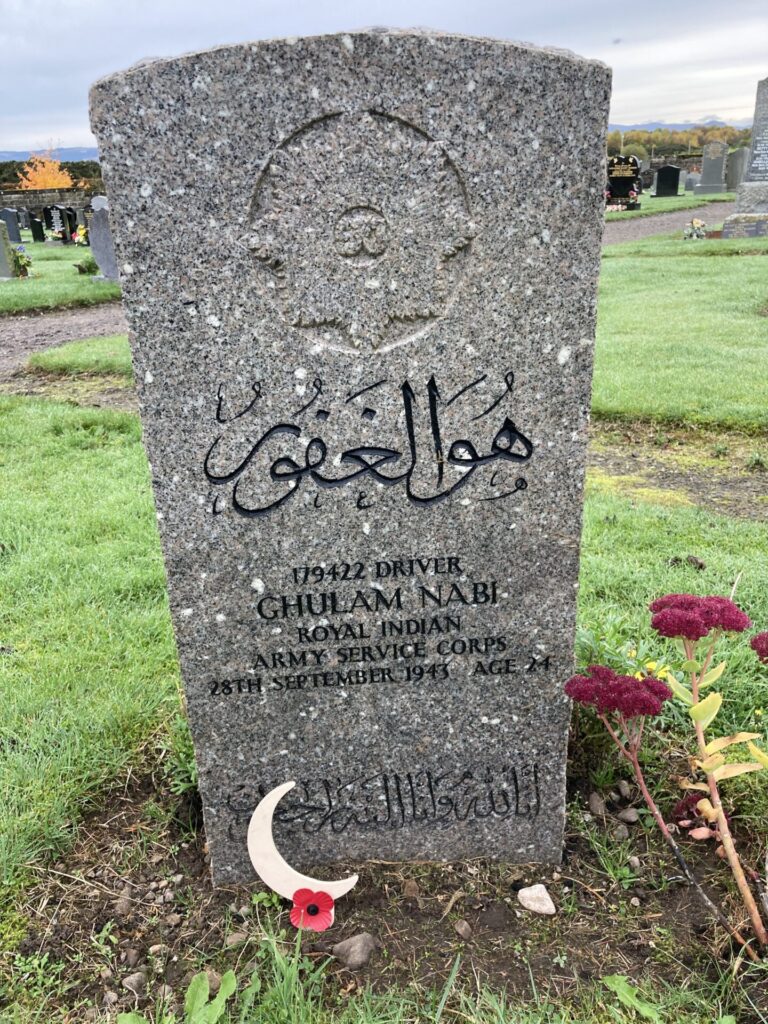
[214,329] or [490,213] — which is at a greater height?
[490,213]

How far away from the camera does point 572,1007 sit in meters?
1.90

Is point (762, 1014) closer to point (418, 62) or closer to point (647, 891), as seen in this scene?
point (647, 891)

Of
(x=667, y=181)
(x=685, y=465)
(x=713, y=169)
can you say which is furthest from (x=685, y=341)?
(x=667, y=181)

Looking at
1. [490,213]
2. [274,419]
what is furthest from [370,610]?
[490,213]

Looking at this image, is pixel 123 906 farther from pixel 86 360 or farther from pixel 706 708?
pixel 86 360

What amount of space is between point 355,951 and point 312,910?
0.15 meters

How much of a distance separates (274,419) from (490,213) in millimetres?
695

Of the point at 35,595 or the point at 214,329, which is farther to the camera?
the point at 35,595

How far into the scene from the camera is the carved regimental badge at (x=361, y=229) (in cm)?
175

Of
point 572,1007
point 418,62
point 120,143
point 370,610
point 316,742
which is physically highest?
point 418,62

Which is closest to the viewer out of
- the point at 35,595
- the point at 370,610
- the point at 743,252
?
the point at 370,610

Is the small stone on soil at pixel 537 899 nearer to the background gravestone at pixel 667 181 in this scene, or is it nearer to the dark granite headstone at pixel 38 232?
the dark granite headstone at pixel 38 232

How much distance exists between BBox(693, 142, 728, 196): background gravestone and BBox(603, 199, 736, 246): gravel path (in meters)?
3.72

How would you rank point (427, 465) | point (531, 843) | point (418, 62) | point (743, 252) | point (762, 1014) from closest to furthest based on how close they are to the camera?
point (418, 62), point (762, 1014), point (427, 465), point (531, 843), point (743, 252)
